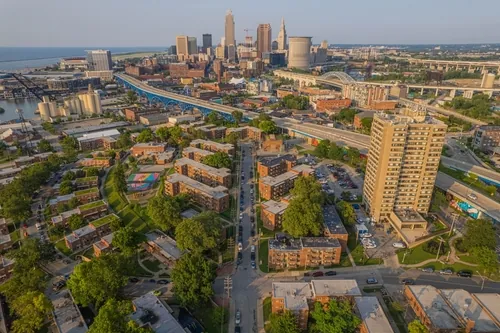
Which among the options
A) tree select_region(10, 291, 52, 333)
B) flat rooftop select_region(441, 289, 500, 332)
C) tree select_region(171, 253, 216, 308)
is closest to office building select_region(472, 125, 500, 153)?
flat rooftop select_region(441, 289, 500, 332)

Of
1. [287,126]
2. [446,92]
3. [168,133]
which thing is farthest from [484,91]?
[168,133]

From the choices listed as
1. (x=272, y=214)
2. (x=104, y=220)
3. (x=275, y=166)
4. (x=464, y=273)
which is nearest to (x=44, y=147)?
(x=104, y=220)

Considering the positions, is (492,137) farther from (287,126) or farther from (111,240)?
(111,240)

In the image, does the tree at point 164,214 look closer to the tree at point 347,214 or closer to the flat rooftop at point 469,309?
the tree at point 347,214

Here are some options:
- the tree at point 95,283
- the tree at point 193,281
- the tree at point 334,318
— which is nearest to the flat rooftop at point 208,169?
the tree at point 193,281

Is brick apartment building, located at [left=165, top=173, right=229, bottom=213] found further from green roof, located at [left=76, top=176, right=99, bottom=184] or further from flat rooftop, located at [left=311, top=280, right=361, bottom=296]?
flat rooftop, located at [left=311, top=280, right=361, bottom=296]

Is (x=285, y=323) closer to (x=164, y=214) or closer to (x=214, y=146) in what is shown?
(x=164, y=214)
